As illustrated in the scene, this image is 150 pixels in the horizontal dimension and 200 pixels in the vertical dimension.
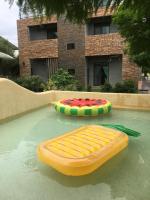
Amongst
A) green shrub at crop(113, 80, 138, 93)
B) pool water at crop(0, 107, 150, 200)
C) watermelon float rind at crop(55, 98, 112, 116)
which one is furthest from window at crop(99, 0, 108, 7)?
green shrub at crop(113, 80, 138, 93)

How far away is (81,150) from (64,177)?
16.8 inches

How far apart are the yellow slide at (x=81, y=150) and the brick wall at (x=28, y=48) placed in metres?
12.2

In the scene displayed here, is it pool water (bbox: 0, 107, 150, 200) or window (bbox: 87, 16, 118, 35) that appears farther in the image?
window (bbox: 87, 16, 118, 35)

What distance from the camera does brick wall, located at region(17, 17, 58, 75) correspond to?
15148 millimetres

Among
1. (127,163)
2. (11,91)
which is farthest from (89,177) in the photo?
(11,91)

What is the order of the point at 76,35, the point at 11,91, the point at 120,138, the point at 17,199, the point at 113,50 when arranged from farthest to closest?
the point at 76,35
the point at 113,50
the point at 11,91
the point at 120,138
the point at 17,199

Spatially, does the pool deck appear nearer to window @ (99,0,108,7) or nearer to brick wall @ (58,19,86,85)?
window @ (99,0,108,7)

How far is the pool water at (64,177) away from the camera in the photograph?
2.44 metres

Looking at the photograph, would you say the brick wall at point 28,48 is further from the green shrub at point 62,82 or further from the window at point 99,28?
the green shrub at point 62,82

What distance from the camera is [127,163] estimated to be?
322 centimetres

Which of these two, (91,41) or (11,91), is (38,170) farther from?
(91,41)

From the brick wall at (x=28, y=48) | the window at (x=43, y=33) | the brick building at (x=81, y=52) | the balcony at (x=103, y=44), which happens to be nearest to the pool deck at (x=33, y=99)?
the brick building at (x=81, y=52)

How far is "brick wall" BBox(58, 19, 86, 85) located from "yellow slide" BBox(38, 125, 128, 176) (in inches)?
446

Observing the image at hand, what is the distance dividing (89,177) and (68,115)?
3.49 meters
